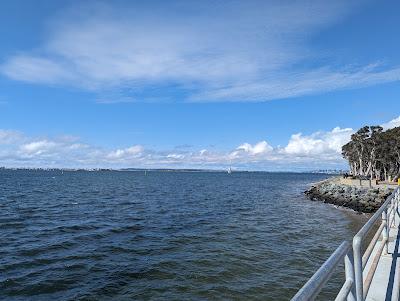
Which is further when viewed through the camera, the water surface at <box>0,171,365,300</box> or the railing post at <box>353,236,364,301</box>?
the water surface at <box>0,171,365,300</box>

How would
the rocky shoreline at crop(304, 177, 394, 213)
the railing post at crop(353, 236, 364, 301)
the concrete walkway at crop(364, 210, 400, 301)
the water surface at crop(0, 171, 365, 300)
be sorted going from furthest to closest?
the rocky shoreline at crop(304, 177, 394, 213)
the water surface at crop(0, 171, 365, 300)
the concrete walkway at crop(364, 210, 400, 301)
the railing post at crop(353, 236, 364, 301)

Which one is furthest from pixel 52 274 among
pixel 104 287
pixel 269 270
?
pixel 269 270

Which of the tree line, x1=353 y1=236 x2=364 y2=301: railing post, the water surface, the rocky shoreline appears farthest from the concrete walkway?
the tree line

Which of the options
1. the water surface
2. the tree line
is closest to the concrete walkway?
the water surface

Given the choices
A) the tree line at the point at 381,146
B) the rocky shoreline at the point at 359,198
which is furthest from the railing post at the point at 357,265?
the tree line at the point at 381,146

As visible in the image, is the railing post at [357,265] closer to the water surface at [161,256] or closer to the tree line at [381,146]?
the water surface at [161,256]

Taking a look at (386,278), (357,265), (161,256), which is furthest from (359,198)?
(357,265)

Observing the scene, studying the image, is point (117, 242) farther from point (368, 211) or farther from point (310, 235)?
point (368, 211)

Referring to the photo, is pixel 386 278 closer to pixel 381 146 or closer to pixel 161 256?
pixel 161 256

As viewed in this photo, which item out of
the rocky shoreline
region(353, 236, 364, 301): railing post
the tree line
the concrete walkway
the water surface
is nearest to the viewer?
region(353, 236, 364, 301): railing post

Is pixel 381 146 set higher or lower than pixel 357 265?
higher

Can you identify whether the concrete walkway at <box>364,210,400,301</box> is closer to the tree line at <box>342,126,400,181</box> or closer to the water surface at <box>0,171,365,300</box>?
the water surface at <box>0,171,365,300</box>

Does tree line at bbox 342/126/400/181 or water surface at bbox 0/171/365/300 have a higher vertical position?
tree line at bbox 342/126/400/181

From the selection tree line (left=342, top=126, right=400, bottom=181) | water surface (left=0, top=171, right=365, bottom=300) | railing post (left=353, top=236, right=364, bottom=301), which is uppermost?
tree line (left=342, top=126, right=400, bottom=181)
